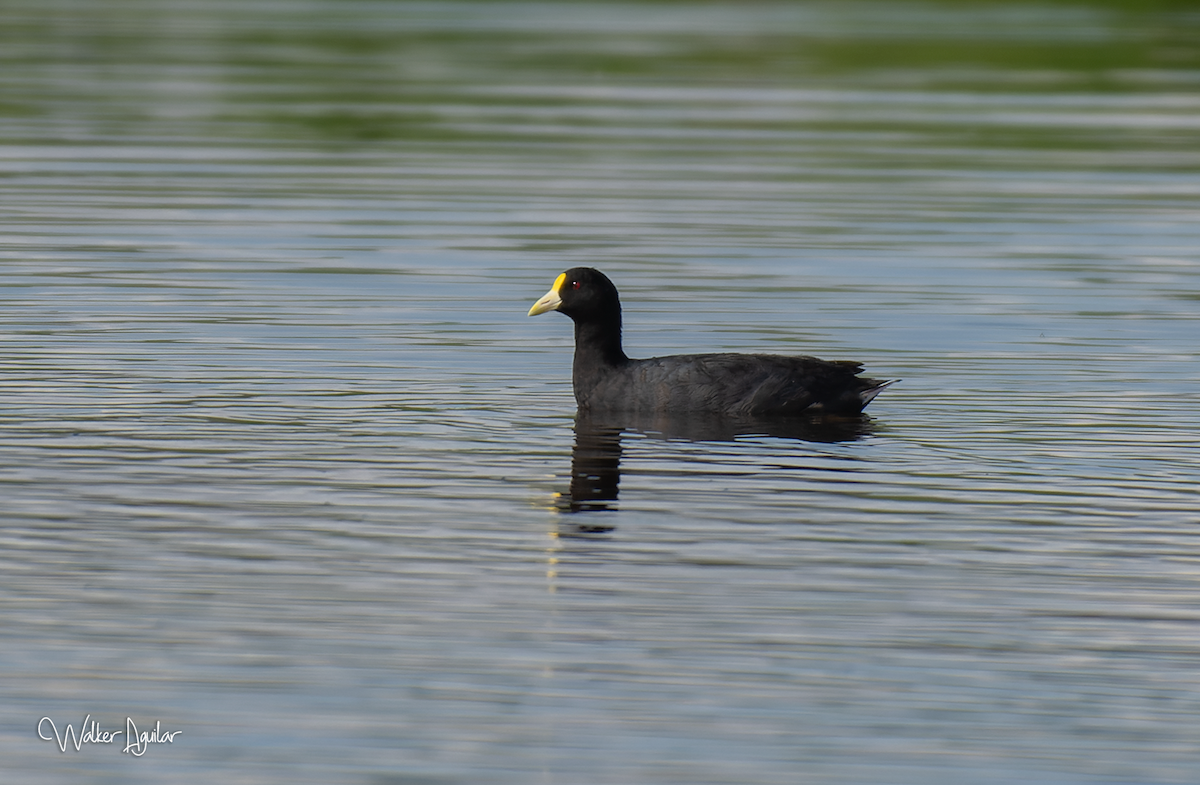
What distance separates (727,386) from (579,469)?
2.06 meters

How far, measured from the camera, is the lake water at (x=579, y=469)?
8727 millimetres

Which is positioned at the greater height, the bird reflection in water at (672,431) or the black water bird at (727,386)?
the black water bird at (727,386)

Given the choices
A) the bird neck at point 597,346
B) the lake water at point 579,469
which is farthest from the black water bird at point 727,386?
the lake water at point 579,469

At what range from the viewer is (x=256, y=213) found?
84.2ft

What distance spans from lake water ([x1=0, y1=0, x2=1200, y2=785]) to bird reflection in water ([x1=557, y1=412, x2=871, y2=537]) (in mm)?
81

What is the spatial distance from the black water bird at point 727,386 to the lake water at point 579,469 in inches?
11.0

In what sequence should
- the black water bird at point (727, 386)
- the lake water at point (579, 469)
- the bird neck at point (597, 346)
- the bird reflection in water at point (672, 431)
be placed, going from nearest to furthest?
the lake water at point (579, 469) < the bird reflection in water at point (672, 431) < the black water bird at point (727, 386) < the bird neck at point (597, 346)

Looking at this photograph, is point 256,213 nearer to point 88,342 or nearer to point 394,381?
point 88,342

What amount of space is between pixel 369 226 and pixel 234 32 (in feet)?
102

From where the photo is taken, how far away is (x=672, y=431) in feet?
48.4

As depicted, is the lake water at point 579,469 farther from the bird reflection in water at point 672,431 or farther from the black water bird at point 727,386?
the black water bird at point 727,386

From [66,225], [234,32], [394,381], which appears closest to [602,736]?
[394,381]

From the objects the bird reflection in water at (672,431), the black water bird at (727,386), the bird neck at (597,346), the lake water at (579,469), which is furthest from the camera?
the bird neck at (597,346)

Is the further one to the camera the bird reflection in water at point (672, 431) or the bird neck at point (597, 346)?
the bird neck at point (597, 346)
